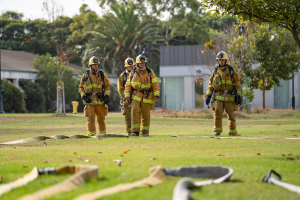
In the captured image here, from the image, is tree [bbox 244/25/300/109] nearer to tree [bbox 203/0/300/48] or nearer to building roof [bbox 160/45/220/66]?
building roof [bbox 160/45/220/66]

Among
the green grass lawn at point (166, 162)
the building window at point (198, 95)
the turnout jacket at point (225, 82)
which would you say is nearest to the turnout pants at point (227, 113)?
the turnout jacket at point (225, 82)

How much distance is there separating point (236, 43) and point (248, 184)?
2494cm

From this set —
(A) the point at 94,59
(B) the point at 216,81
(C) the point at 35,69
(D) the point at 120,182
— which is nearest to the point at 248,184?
(D) the point at 120,182

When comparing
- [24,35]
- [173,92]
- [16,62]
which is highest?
[24,35]

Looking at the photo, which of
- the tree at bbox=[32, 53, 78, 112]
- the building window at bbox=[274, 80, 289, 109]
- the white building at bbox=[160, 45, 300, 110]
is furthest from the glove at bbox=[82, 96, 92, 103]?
the tree at bbox=[32, 53, 78, 112]

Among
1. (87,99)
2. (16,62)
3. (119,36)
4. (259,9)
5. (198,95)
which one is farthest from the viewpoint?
(119,36)

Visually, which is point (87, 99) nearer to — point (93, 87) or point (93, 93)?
point (93, 93)

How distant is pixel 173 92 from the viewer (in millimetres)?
42750

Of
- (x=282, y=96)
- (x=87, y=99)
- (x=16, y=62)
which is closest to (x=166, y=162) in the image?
(x=87, y=99)

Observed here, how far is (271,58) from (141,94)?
58.2 ft

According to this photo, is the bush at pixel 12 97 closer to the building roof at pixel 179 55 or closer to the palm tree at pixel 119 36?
the palm tree at pixel 119 36

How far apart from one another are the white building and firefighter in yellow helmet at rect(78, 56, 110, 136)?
27300 mm

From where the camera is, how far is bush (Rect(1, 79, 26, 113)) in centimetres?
3538

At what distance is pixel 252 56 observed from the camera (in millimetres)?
28625
